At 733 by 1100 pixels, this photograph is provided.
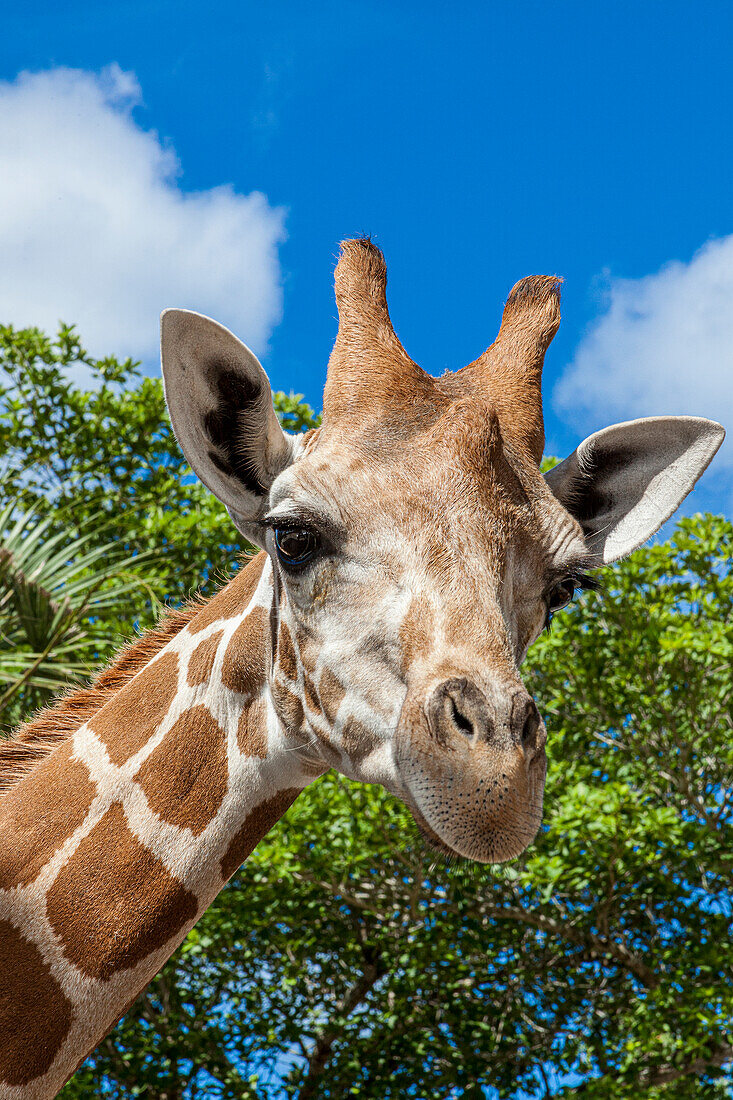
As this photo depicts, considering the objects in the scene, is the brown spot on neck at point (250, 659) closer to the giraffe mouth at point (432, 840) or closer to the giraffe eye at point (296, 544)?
the giraffe eye at point (296, 544)

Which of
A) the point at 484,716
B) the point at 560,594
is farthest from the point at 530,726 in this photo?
the point at 560,594

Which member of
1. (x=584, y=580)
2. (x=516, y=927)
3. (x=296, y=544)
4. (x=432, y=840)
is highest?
(x=516, y=927)

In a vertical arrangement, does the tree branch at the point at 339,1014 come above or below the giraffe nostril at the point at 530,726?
above

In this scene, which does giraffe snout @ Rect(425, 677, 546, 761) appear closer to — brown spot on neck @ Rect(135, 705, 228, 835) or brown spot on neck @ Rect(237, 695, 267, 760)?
brown spot on neck @ Rect(237, 695, 267, 760)

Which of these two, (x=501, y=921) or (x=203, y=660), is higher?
(x=501, y=921)

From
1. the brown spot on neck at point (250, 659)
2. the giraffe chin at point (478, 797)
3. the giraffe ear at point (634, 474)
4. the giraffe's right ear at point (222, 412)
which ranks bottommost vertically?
the giraffe chin at point (478, 797)

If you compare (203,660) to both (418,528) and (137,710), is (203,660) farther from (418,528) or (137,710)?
(418,528)

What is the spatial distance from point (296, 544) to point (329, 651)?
0.29 m

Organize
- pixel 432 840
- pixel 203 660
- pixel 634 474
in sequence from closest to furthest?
pixel 432 840 → pixel 203 660 → pixel 634 474

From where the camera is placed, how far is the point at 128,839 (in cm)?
282

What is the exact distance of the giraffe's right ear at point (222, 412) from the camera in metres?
2.75

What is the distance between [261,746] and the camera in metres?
2.84

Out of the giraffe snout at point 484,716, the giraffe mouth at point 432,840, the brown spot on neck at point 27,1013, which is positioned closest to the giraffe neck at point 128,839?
the brown spot on neck at point 27,1013

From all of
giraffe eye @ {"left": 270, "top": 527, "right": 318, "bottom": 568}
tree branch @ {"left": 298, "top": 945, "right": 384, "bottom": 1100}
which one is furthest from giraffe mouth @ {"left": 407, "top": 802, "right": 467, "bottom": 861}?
tree branch @ {"left": 298, "top": 945, "right": 384, "bottom": 1100}
